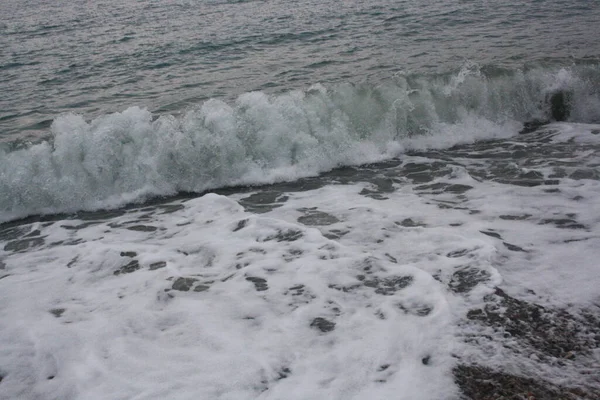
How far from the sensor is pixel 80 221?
673 cm

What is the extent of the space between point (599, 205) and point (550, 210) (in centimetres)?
51

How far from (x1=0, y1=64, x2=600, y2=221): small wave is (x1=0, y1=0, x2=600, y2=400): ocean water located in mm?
35

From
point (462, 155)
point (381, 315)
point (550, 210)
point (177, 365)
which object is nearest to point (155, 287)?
point (177, 365)

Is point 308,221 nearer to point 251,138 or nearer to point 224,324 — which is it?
point 224,324

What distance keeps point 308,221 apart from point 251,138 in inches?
116

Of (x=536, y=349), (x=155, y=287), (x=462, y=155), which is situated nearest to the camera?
(x=536, y=349)

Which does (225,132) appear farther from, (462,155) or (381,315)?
(381,315)

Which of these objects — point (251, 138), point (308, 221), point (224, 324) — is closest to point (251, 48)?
point (251, 138)

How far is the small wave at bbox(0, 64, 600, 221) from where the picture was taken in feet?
25.0

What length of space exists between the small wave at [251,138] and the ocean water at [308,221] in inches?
1.4

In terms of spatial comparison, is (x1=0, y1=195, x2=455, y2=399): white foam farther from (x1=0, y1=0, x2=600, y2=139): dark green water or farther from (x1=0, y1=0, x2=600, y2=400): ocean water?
(x1=0, y1=0, x2=600, y2=139): dark green water

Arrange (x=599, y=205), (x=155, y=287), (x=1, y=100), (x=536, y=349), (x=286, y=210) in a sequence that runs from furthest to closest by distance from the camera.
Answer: (x=1, y=100), (x=286, y=210), (x=599, y=205), (x=155, y=287), (x=536, y=349)

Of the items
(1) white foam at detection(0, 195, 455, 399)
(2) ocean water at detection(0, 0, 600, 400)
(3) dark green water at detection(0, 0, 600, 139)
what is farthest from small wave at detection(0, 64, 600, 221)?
(1) white foam at detection(0, 195, 455, 399)

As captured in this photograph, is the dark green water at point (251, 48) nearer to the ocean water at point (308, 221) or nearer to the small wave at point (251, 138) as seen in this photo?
the ocean water at point (308, 221)
